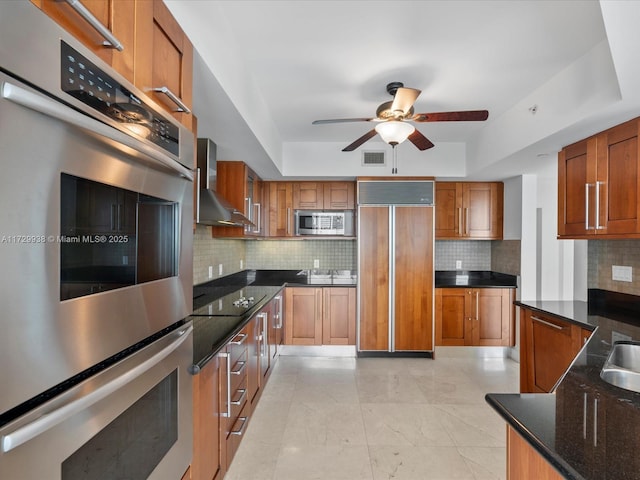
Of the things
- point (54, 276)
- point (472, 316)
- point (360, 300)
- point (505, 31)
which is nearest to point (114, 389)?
point (54, 276)

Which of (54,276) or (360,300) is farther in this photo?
(360,300)

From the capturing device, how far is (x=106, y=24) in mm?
897

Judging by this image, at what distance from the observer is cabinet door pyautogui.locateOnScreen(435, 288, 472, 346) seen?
167 inches

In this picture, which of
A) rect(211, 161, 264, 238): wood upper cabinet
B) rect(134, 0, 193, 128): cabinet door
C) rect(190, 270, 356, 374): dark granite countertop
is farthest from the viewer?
rect(211, 161, 264, 238): wood upper cabinet

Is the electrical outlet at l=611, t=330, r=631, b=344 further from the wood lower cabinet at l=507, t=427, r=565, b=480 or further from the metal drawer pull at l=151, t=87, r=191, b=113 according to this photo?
the metal drawer pull at l=151, t=87, r=191, b=113

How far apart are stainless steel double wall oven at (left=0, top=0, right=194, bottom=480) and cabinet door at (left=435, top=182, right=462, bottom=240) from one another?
3.82 metres

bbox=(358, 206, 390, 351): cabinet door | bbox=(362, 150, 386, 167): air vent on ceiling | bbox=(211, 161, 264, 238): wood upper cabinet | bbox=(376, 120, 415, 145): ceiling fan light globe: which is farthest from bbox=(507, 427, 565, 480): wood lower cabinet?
bbox=(362, 150, 386, 167): air vent on ceiling

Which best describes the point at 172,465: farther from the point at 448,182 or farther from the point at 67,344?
the point at 448,182

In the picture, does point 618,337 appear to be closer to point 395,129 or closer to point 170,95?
point 395,129

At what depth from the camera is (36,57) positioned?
60 centimetres

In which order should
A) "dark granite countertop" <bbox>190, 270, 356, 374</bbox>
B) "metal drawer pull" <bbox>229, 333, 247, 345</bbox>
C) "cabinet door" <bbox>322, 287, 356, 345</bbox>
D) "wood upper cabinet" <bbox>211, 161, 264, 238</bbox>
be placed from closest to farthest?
"dark granite countertop" <bbox>190, 270, 356, 374</bbox> < "metal drawer pull" <bbox>229, 333, 247, 345</bbox> < "wood upper cabinet" <bbox>211, 161, 264, 238</bbox> < "cabinet door" <bbox>322, 287, 356, 345</bbox>

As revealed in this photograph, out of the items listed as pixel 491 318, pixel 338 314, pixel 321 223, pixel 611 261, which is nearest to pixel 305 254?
pixel 321 223

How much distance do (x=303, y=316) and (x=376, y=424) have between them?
180 centimetres

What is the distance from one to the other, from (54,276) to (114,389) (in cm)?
32
